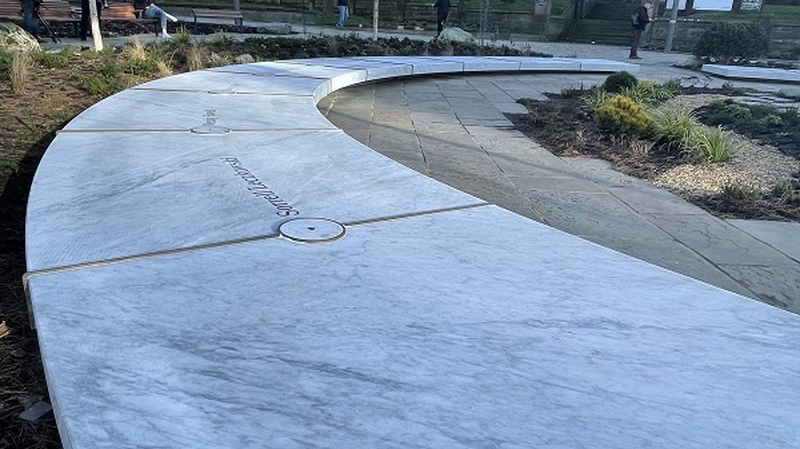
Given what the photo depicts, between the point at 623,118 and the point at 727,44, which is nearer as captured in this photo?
the point at 623,118

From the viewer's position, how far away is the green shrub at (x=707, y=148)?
5434 millimetres

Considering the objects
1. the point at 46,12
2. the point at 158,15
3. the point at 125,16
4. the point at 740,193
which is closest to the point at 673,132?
the point at 740,193

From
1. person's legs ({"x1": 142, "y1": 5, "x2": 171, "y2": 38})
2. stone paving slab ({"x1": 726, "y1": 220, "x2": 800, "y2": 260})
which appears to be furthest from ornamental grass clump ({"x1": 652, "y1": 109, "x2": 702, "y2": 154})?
person's legs ({"x1": 142, "y1": 5, "x2": 171, "y2": 38})

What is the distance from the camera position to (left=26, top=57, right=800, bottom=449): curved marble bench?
148 cm

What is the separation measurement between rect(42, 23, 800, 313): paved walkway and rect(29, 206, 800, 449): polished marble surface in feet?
3.53

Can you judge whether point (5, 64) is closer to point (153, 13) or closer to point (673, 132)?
point (673, 132)

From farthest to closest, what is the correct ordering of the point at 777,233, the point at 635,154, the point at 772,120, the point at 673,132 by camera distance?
the point at 772,120 → the point at 673,132 → the point at 635,154 → the point at 777,233

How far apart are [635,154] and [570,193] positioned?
167cm

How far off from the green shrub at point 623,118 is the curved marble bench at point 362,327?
3.67 m

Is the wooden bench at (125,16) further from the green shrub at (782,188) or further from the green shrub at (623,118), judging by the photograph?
the green shrub at (782,188)

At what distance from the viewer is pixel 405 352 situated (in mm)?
1793

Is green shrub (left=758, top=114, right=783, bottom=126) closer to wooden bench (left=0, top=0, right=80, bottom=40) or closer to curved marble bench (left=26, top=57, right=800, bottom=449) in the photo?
curved marble bench (left=26, top=57, right=800, bottom=449)

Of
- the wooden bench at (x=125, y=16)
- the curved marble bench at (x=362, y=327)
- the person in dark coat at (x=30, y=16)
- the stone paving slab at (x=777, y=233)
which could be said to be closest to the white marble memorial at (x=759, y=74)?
the stone paving slab at (x=777, y=233)

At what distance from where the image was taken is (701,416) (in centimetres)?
156
